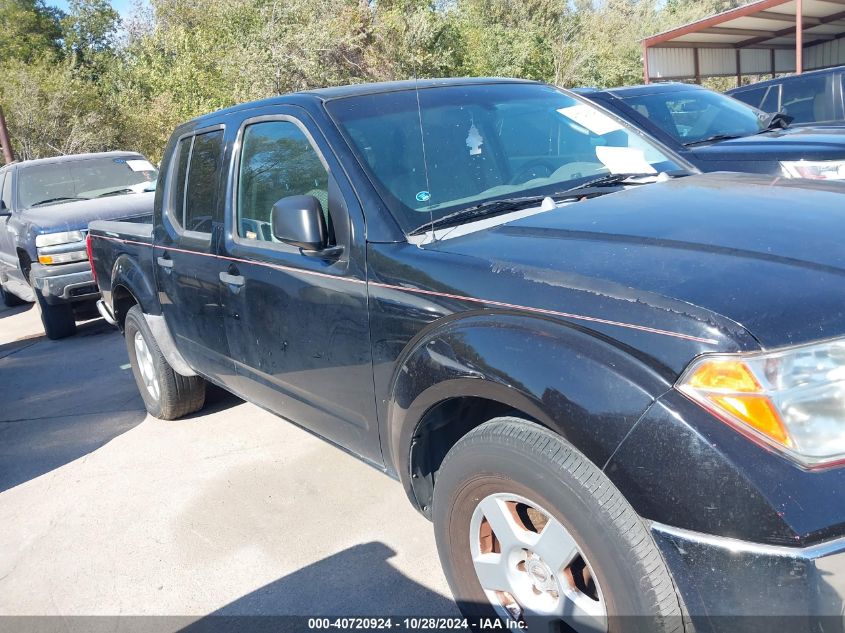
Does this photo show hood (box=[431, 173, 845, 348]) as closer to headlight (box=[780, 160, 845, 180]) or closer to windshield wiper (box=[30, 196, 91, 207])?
headlight (box=[780, 160, 845, 180])

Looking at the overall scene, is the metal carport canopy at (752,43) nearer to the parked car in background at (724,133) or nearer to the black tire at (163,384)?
the parked car in background at (724,133)

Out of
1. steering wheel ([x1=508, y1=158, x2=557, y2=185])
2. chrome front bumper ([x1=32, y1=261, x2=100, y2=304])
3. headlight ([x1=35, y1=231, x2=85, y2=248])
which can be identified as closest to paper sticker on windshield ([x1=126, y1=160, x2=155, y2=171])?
headlight ([x1=35, y1=231, x2=85, y2=248])

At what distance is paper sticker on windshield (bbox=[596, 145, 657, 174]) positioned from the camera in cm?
334

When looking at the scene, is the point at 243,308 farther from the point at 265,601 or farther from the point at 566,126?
the point at 566,126

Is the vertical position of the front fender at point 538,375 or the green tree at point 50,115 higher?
the green tree at point 50,115

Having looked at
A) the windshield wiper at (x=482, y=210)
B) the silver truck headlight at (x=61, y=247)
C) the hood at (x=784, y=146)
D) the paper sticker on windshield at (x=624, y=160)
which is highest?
the paper sticker on windshield at (x=624, y=160)

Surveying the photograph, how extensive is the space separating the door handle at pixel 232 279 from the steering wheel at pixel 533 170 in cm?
129

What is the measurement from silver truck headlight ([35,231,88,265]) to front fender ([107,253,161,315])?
304 centimetres

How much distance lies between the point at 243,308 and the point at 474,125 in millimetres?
1318

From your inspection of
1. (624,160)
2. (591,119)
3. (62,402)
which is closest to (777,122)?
(591,119)

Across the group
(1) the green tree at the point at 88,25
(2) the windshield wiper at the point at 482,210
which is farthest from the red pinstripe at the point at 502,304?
(1) the green tree at the point at 88,25

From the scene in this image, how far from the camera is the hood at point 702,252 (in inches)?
72.6

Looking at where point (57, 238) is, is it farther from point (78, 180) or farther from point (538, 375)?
point (538, 375)

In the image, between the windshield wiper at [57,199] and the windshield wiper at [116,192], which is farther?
the windshield wiper at [116,192]
